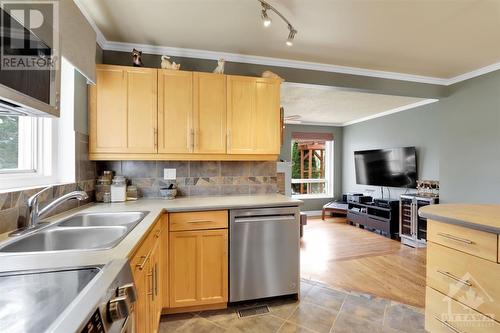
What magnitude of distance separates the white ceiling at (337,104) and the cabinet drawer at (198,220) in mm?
2281

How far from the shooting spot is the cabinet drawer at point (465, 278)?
136 cm

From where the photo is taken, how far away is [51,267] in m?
0.88

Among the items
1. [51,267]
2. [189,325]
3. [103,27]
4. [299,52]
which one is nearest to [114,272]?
Answer: [51,267]

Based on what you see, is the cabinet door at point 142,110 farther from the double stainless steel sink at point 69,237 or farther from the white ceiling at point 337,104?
the white ceiling at point 337,104

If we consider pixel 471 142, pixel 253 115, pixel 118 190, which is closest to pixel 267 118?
pixel 253 115

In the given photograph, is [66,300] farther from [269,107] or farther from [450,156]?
[450,156]

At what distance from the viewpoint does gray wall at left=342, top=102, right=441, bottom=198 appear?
14.6 ft

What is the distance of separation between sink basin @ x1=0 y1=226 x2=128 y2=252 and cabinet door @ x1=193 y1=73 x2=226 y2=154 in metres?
1.10

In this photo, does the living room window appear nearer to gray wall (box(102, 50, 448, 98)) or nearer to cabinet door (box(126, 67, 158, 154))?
gray wall (box(102, 50, 448, 98))

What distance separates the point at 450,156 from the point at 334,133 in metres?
3.71

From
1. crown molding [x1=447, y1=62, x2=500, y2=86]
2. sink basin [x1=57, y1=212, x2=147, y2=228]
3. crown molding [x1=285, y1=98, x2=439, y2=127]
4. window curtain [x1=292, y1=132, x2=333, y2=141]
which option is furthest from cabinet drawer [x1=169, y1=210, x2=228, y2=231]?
window curtain [x1=292, y1=132, x2=333, y2=141]

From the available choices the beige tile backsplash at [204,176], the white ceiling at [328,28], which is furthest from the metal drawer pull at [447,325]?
the white ceiling at [328,28]

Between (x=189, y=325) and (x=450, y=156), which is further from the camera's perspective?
(x=450, y=156)

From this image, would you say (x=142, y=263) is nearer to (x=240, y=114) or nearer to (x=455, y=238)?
(x=240, y=114)
